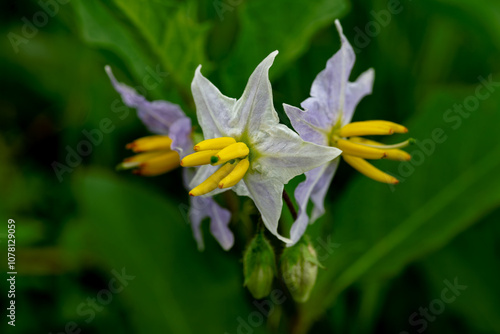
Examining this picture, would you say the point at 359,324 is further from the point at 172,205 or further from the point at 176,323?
the point at 172,205

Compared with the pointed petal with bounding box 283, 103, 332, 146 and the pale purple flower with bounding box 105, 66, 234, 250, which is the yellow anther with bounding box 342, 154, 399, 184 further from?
the pale purple flower with bounding box 105, 66, 234, 250

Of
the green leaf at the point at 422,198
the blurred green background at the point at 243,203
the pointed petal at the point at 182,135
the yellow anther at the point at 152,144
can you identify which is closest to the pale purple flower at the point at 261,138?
the pointed petal at the point at 182,135

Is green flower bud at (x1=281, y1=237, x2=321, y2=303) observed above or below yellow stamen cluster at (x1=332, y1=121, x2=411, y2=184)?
below

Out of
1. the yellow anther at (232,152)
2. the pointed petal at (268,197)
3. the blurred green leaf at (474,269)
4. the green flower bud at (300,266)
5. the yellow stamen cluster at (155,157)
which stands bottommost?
the blurred green leaf at (474,269)

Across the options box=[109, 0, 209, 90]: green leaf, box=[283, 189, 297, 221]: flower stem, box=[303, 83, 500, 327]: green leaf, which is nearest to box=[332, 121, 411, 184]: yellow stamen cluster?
box=[283, 189, 297, 221]: flower stem

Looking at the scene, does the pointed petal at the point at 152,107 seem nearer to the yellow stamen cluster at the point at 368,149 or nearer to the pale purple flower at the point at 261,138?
the pale purple flower at the point at 261,138

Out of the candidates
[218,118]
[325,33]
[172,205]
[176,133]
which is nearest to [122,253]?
[172,205]

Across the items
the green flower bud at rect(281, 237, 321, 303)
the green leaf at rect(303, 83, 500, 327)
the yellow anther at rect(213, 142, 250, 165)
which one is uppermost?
the yellow anther at rect(213, 142, 250, 165)
